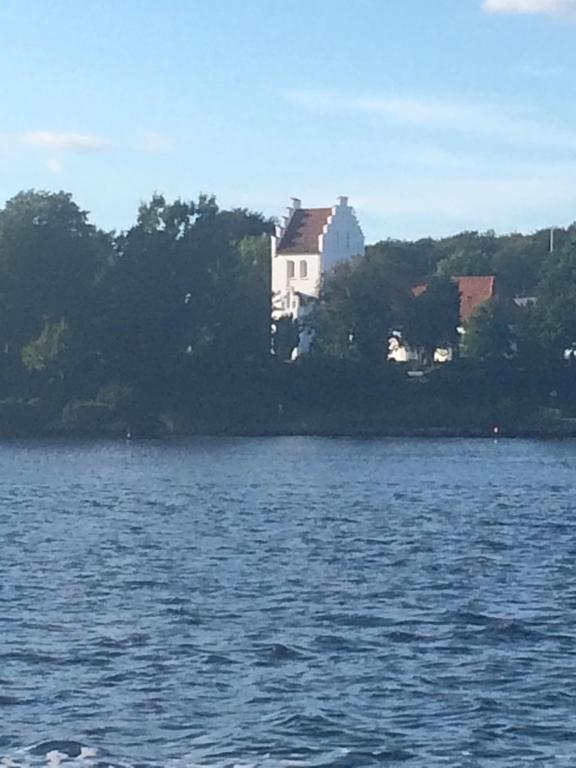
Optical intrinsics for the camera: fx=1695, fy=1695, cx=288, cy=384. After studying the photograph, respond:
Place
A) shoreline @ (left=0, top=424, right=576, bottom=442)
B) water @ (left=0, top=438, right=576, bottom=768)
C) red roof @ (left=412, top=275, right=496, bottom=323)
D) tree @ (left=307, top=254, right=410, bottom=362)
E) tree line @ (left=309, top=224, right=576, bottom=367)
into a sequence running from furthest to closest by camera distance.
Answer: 1. red roof @ (left=412, top=275, right=496, bottom=323)
2. tree line @ (left=309, top=224, right=576, bottom=367)
3. tree @ (left=307, top=254, right=410, bottom=362)
4. shoreline @ (left=0, top=424, right=576, bottom=442)
5. water @ (left=0, top=438, right=576, bottom=768)

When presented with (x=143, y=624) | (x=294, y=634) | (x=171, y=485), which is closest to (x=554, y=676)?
(x=294, y=634)

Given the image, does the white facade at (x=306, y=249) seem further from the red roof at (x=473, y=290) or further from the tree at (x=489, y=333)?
the tree at (x=489, y=333)

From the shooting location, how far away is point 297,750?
21281mm

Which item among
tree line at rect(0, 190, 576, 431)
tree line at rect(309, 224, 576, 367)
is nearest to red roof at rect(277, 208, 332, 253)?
tree line at rect(309, 224, 576, 367)

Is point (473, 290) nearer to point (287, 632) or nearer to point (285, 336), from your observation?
point (285, 336)

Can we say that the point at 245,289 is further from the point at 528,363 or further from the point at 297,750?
the point at 297,750

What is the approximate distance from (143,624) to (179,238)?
8968 centimetres

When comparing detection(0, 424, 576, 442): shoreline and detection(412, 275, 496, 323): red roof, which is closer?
detection(0, 424, 576, 442): shoreline

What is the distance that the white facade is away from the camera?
13212 centimetres

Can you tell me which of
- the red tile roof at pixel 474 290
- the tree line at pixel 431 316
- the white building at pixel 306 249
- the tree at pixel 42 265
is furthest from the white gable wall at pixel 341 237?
the tree at pixel 42 265

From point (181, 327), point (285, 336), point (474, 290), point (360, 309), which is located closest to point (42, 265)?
point (181, 327)

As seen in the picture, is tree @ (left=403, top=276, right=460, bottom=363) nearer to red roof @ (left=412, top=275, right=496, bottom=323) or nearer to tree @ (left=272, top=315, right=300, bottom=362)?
tree @ (left=272, top=315, right=300, bottom=362)

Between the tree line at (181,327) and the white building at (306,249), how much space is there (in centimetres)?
1025

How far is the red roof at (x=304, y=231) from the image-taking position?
436 ft
